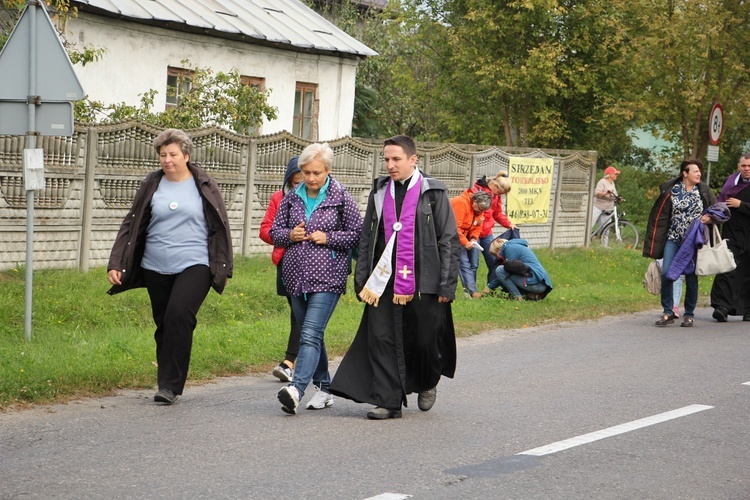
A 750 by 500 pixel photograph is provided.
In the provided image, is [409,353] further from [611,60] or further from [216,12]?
[611,60]

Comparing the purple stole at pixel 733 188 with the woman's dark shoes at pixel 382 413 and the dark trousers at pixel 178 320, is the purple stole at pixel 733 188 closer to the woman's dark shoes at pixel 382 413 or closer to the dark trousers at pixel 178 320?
the woman's dark shoes at pixel 382 413

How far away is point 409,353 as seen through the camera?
26.3 feet

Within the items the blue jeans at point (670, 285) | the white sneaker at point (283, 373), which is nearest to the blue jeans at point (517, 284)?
the blue jeans at point (670, 285)

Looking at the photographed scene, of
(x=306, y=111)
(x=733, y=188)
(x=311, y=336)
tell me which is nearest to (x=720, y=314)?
(x=733, y=188)

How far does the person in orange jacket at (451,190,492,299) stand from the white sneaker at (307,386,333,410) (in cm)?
694

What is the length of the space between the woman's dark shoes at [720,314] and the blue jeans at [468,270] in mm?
2999

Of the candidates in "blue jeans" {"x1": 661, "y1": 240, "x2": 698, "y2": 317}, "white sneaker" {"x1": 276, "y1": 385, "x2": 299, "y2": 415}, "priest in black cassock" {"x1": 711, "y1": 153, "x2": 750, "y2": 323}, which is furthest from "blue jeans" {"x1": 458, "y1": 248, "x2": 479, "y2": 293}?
"white sneaker" {"x1": 276, "y1": 385, "x2": 299, "y2": 415}

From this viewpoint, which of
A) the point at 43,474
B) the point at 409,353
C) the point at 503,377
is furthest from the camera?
the point at 503,377

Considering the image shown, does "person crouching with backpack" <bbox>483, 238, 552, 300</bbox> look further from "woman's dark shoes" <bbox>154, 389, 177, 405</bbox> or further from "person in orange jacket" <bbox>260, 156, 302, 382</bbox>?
"woman's dark shoes" <bbox>154, 389, 177, 405</bbox>

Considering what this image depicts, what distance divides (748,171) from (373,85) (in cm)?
2459

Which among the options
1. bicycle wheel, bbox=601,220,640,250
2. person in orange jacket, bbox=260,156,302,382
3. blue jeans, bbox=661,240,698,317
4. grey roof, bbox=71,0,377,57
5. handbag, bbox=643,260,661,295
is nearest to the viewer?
person in orange jacket, bbox=260,156,302,382

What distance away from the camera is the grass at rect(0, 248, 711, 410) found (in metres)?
8.60

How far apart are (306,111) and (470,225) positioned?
37.7ft

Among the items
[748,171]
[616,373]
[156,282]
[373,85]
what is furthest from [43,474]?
[373,85]
